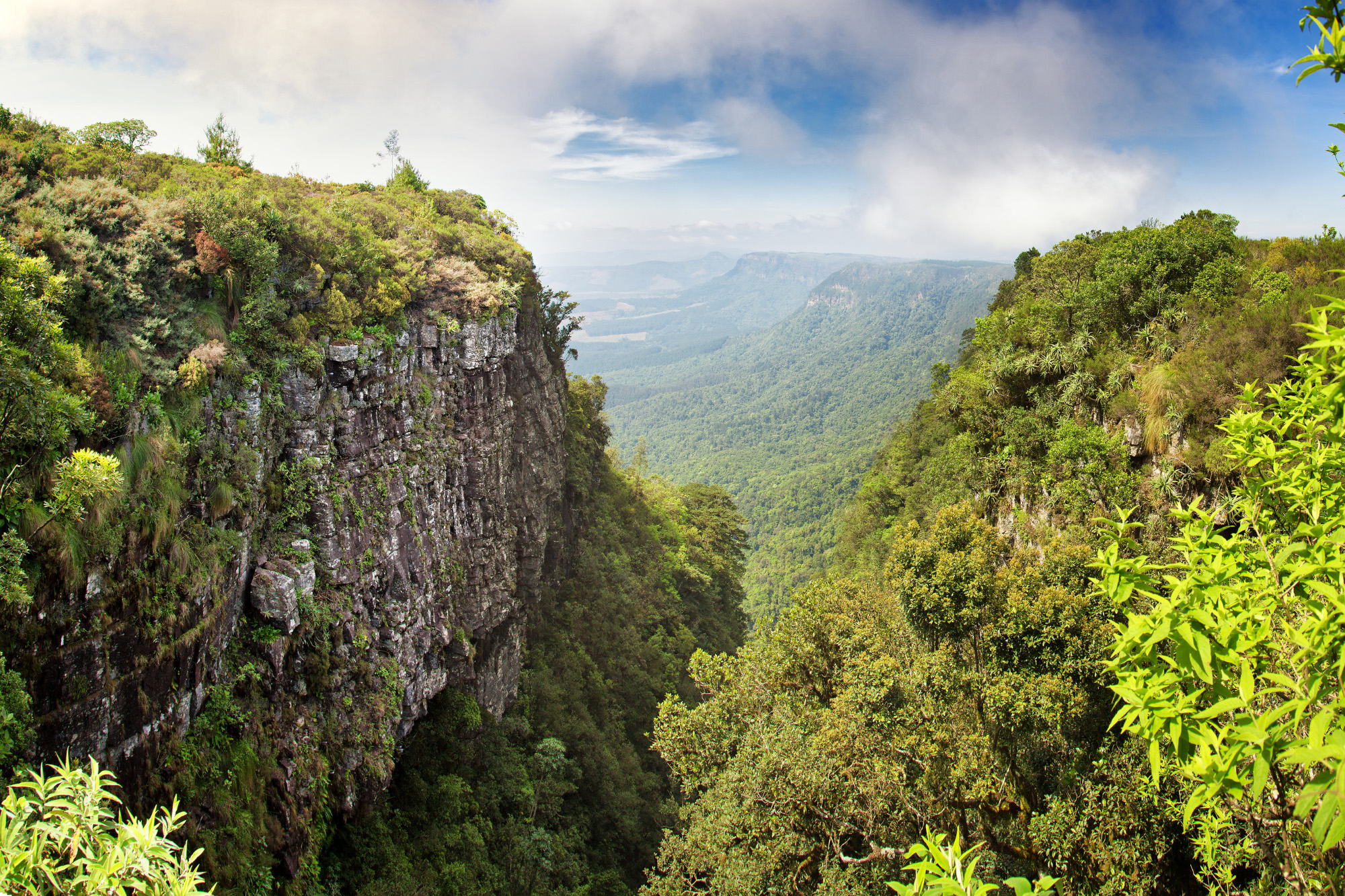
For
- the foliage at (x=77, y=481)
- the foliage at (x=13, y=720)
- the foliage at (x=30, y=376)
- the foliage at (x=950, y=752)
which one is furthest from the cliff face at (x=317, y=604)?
the foliage at (x=950, y=752)

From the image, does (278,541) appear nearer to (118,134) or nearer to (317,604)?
(317,604)

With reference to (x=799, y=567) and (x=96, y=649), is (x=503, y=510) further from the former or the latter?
→ (x=799, y=567)

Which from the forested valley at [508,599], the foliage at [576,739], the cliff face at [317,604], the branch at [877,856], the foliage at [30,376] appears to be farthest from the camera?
the foliage at [576,739]

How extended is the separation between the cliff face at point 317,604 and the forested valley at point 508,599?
0.23 feet

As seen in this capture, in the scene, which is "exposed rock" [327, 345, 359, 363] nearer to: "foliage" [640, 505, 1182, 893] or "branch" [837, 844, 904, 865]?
"foliage" [640, 505, 1182, 893]

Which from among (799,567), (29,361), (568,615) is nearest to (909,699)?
(29,361)

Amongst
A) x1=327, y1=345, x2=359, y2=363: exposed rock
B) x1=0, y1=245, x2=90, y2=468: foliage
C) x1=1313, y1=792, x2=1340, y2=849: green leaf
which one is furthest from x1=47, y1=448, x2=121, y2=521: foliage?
x1=1313, y1=792, x2=1340, y2=849: green leaf

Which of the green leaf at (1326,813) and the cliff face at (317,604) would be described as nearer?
the green leaf at (1326,813)

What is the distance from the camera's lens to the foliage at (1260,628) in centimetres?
289

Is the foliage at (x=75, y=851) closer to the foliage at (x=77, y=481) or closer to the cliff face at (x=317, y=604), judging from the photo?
the foliage at (x=77, y=481)

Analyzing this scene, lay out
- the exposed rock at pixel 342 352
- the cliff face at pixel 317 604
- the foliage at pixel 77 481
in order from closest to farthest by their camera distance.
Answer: the foliage at pixel 77 481 → the cliff face at pixel 317 604 → the exposed rock at pixel 342 352

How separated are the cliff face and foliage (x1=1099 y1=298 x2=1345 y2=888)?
1014cm

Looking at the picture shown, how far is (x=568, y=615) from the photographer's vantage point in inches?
1033

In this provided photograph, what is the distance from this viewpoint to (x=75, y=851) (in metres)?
3.24
